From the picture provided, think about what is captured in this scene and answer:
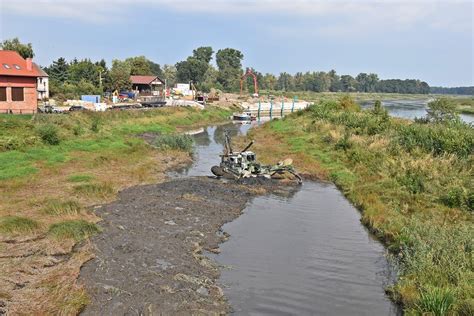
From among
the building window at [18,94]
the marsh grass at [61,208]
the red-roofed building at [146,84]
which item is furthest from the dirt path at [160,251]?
the red-roofed building at [146,84]

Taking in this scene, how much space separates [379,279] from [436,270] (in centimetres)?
253

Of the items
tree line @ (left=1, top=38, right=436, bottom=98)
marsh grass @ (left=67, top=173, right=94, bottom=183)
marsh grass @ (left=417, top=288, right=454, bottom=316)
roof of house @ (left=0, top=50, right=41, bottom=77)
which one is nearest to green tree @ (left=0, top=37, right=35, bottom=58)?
tree line @ (left=1, top=38, right=436, bottom=98)

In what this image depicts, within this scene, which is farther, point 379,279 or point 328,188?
point 328,188

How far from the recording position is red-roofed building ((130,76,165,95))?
10369 centimetres

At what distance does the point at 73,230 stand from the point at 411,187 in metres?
18.4

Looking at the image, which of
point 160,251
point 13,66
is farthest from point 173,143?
point 160,251

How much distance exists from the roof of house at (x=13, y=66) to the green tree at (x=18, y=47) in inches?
1327

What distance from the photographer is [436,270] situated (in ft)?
51.0

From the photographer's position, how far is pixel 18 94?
4931 centimetres

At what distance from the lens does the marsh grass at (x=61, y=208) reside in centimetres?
2225

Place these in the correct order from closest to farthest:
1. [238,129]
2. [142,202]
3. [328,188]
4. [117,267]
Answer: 1. [117,267]
2. [142,202]
3. [328,188]
4. [238,129]

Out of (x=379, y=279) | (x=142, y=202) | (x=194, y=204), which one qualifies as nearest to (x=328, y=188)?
(x=194, y=204)

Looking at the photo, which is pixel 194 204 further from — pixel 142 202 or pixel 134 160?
pixel 134 160

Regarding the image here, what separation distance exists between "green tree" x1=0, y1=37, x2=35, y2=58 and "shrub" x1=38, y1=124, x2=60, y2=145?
5149 centimetres
